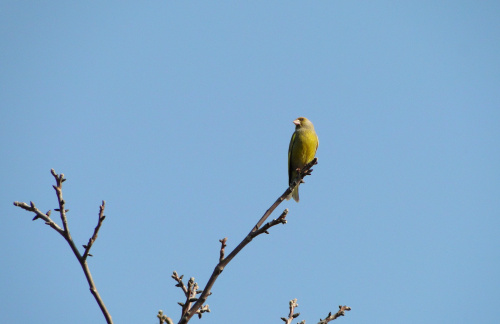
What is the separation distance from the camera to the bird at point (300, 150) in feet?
29.7

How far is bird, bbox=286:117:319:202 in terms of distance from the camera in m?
9.05

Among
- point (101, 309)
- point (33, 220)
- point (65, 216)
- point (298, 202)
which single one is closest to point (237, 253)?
point (101, 309)

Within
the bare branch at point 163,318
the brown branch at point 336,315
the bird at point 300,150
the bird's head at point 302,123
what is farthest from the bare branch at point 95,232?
the bird's head at point 302,123

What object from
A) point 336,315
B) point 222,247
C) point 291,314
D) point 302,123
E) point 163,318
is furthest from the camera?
point 302,123

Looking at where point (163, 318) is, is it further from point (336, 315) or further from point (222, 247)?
point (336, 315)

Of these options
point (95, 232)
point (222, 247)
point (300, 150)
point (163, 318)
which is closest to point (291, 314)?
point (222, 247)

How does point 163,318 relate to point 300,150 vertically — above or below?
below

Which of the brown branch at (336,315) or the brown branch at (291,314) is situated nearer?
the brown branch at (336,315)

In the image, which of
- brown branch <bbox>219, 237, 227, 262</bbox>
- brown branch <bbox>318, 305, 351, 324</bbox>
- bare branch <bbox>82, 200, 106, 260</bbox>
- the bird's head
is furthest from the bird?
bare branch <bbox>82, 200, 106, 260</bbox>

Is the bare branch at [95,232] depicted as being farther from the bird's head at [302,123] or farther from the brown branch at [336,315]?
the bird's head at [302,123]

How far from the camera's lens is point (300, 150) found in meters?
9.07

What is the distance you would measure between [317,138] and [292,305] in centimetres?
576

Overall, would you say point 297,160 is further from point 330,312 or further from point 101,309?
point 101,309

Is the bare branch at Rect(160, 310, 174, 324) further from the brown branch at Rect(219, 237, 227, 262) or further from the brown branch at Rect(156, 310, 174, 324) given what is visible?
the brown branch at Rect(219, 237, 227, 262)
